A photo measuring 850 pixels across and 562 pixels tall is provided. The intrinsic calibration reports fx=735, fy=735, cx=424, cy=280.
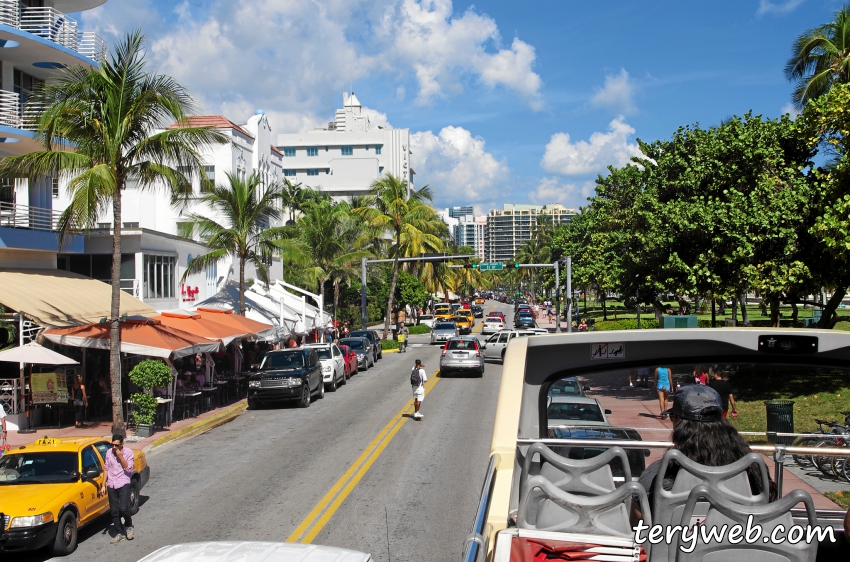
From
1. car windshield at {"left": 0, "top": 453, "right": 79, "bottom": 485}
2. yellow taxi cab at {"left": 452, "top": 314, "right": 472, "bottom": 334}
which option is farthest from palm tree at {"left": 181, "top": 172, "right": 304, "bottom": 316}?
yellow taxi cab at {"left": 452, "top": 314, "right": 472, "bottom": 334}

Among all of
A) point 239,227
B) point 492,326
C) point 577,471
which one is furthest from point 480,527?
point 492,326

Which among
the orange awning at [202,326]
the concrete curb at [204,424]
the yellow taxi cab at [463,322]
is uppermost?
the orange awning at [202,326]

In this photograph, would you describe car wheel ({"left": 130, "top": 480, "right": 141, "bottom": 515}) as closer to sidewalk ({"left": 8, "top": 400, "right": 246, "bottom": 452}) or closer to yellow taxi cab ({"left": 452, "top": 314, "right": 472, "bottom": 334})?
sidewalk ({"left": 8, "top": 400, "right": 246, "bottom": 452})

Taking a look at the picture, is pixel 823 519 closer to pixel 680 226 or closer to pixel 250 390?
pixel 680 226

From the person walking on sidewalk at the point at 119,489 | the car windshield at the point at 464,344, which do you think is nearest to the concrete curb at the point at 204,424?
the person walking on sidewalk at the point at 119,489

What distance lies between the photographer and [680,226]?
71.1 feet

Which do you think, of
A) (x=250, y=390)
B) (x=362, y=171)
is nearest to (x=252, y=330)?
(x=250, y=390)

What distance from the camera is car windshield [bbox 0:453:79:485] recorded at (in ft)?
33.7

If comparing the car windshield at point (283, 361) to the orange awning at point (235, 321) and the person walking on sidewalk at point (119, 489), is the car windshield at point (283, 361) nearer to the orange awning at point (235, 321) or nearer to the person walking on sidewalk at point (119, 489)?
the orange awning at point (235, 321)

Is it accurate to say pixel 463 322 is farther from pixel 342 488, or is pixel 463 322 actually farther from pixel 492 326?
pixel 342 488

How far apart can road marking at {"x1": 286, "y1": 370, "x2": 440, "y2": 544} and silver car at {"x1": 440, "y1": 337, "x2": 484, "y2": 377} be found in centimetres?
1010

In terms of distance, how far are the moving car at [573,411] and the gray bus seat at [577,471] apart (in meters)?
0.23

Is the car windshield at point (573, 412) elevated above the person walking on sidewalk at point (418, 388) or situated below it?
above

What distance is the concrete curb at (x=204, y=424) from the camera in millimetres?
17562
